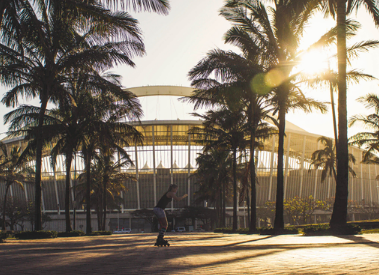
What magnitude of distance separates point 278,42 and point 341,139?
19.6 feet

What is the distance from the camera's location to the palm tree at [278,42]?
667 inches

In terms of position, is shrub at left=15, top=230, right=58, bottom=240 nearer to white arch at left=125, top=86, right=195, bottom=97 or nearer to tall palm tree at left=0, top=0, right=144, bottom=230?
tall palm tree at left=0, top=0, right=144, bottom=230

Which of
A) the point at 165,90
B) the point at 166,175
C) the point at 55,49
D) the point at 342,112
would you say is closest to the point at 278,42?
the point at 342,112

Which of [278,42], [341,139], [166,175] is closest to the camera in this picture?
[341,139]

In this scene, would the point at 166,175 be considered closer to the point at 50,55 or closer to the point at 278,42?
the point at 278,42

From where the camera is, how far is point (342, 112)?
563 inches

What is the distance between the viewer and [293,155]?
208ft

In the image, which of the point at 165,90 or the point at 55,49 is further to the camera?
the point at 165,90

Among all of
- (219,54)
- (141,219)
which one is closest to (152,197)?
(141,219)

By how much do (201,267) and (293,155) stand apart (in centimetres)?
6212

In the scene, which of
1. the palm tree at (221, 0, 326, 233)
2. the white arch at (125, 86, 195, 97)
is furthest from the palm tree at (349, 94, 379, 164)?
the white arch at (125, 86, 195, 97)

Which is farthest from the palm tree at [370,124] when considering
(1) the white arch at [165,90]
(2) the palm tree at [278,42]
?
(1) the white arch at [165,90]

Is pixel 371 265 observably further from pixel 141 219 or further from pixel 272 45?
pixel 141 219

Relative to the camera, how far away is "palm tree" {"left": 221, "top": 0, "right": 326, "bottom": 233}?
17.0 meters
